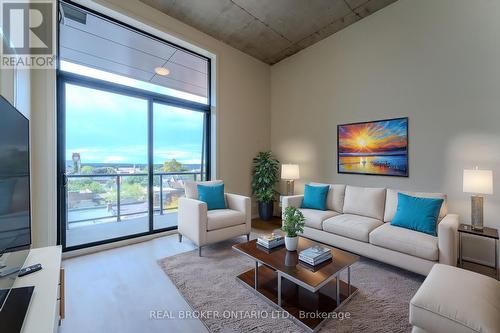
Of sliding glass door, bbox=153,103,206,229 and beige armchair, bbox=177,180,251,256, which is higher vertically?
sliding glass door, bbox=153,103,206,229

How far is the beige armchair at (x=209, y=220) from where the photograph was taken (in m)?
2.80

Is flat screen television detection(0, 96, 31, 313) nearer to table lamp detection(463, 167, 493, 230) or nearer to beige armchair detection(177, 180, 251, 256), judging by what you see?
beige armchair detection(177, 180, 251, 256)

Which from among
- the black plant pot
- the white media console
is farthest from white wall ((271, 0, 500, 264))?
the white media console

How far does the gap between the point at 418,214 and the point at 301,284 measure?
1.74 metres

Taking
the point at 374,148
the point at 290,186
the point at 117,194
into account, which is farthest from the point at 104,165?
the point at 374,148

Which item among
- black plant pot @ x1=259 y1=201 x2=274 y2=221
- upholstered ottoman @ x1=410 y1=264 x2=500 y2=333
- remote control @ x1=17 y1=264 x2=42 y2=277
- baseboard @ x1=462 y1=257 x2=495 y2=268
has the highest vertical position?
remote control @ x1=17 y1=264 x2=42 y2=277

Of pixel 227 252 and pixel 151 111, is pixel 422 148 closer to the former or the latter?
pixel 227 252

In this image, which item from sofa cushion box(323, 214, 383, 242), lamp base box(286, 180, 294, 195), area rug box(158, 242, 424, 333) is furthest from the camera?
lamp base box(286, 180, 294, 195)

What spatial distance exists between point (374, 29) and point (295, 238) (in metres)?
→ 3.38

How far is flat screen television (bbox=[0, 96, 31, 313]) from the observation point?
42.8 inches

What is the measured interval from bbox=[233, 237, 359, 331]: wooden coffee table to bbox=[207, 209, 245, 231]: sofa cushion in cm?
78

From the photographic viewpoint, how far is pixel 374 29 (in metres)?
3.39

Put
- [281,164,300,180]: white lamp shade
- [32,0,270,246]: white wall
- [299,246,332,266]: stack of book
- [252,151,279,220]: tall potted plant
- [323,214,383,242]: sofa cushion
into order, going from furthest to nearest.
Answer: [252,151,279,220]: tall potted plant < [281,164,300,180]: white lamp shade < [323,214,383,242]: sofa cushion < [32,0,270,246]: white wall < [299,246,332,266]: stack of book

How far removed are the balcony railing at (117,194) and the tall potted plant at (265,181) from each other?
46.2 inches
